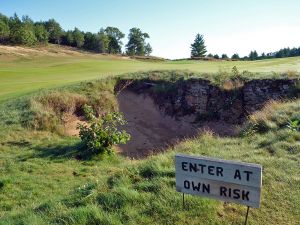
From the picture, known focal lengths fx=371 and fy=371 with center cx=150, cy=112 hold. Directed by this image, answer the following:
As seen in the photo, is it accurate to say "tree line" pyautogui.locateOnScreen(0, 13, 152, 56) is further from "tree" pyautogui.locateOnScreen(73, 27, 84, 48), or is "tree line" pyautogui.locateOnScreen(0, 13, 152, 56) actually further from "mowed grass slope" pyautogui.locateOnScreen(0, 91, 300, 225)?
"mowed grass slope" pyautogui.locateOnScreen(0, 91, 300, 225)

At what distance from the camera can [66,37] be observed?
97.8 metres

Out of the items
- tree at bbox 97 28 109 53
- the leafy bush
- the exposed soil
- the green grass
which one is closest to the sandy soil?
the exposed soil

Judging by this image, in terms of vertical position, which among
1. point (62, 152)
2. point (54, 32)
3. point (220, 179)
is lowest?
point (62, 152)

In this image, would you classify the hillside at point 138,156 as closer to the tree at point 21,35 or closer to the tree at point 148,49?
the tree at point 21,35

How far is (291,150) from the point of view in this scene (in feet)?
26.1

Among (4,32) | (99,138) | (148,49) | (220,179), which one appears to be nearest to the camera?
(220,179)

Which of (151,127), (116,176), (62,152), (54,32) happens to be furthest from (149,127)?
(54,32)

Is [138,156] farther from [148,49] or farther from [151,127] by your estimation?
[148,49]

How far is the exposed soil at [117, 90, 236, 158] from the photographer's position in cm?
1642

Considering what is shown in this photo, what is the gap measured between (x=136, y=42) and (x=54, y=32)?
72.0 feet

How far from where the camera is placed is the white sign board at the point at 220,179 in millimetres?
4684

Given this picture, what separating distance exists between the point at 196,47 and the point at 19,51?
48.8 meters

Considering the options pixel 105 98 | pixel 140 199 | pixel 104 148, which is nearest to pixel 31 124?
A: pixel 104 148

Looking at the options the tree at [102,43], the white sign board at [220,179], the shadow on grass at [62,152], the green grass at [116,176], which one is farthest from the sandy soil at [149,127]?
the tree at [102,43]
